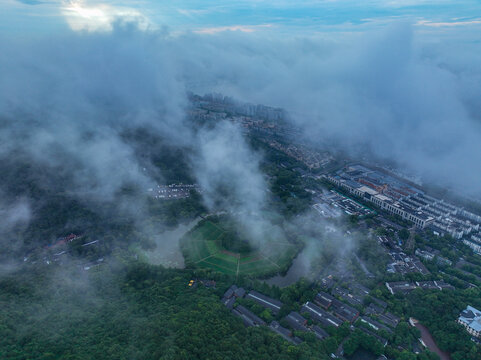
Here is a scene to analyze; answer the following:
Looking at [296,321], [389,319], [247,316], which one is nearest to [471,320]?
[389,319]

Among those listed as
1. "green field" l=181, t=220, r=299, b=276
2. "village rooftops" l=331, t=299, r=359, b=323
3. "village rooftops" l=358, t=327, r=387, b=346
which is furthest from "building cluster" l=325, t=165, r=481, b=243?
"village rooftops" l=358, t=327, r=387, b=346

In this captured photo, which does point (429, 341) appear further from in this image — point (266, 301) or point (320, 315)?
point (266, 301)

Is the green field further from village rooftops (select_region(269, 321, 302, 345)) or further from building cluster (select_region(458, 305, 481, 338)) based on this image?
building cluster (select_region(458, 305, 481, 338))

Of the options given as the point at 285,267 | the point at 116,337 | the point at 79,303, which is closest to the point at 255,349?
the point at 116,337

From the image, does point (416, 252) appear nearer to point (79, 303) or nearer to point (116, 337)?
point (116, 337)

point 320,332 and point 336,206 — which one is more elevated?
point 320,332

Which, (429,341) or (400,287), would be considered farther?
(400,287)
